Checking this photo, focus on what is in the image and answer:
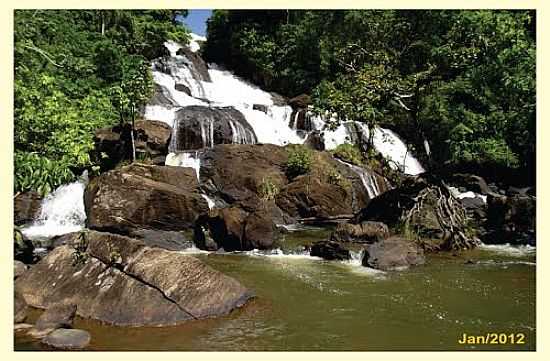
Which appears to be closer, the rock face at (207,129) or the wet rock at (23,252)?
the wet rock at (23,252)

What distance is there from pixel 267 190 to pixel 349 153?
7.58m

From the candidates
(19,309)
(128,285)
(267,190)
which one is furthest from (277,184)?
(19,309)

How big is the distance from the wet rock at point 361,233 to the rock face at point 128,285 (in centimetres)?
687

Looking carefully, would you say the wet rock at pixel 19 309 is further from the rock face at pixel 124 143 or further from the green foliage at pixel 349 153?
the green foliage at pixel 349 153

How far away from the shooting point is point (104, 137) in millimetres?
24688

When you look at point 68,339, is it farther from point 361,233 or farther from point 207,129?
point 207,129

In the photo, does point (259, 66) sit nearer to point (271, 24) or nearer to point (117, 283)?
point (271, 24)

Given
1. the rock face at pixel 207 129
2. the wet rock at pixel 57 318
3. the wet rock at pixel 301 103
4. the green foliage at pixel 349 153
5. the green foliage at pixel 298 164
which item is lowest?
the wet rock at pixel 57 318

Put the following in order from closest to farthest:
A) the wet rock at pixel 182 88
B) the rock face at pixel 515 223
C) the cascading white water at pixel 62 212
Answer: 1. the rock face at pixel 515 223
2. the cascading white water at pixel 62 212
3. the wet rock at pixel 182 88

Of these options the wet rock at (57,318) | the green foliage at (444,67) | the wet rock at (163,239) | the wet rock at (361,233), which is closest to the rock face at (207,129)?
the green foliage at (444,67)

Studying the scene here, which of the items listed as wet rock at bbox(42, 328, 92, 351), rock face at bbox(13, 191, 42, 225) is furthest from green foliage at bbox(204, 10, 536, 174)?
rock face at bbox(13, 191, 42, 225)

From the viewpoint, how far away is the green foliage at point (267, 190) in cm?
2377

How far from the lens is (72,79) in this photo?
30391 millimetres

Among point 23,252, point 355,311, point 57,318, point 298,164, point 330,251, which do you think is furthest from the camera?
point 298,164
